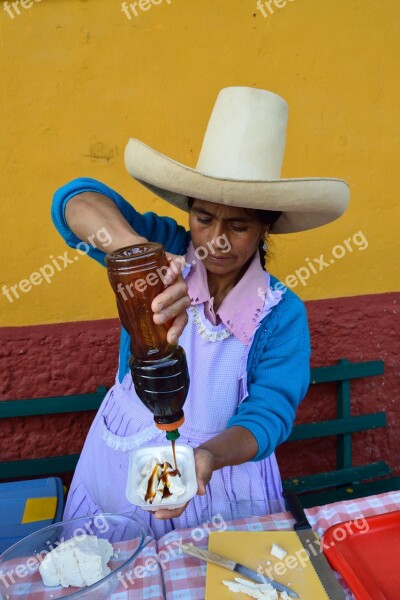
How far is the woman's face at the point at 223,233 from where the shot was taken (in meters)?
1.55

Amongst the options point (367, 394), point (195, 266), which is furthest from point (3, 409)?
point (367, 394)

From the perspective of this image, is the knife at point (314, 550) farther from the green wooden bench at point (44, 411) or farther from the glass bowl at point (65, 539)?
the green wooden bench at point (44, 411)

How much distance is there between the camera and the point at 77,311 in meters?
2.70

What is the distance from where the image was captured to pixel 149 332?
1.07 metres

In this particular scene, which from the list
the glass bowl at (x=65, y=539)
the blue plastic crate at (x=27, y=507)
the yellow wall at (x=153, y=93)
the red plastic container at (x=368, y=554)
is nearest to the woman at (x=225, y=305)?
the glass bowl at (x=65, y=539)

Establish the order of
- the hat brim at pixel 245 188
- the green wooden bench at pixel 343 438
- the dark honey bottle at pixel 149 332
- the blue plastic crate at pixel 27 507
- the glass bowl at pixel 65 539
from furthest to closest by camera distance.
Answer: the green wooden bench at pixel 343 438, the blue plastic crate at pixel 27 507, the hat brim at pixel 245 188, the glass bowl at pixel 65 539, the dark honey bottle at pixel 149 332

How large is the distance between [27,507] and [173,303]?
63.5 inches

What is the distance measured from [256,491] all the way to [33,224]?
1.68 m

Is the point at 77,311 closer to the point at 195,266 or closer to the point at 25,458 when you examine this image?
the point at 25,458

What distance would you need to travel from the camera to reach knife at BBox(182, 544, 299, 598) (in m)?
1.18

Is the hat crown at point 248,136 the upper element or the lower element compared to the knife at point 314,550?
upper

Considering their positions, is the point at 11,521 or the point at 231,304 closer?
the point at 231,304

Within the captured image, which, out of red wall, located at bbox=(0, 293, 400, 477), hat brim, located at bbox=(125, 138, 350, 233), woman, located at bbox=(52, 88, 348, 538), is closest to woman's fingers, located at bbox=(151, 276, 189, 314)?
woman, located at bbox=(52, 88, 348, 538)

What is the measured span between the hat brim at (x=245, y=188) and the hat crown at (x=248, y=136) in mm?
87
